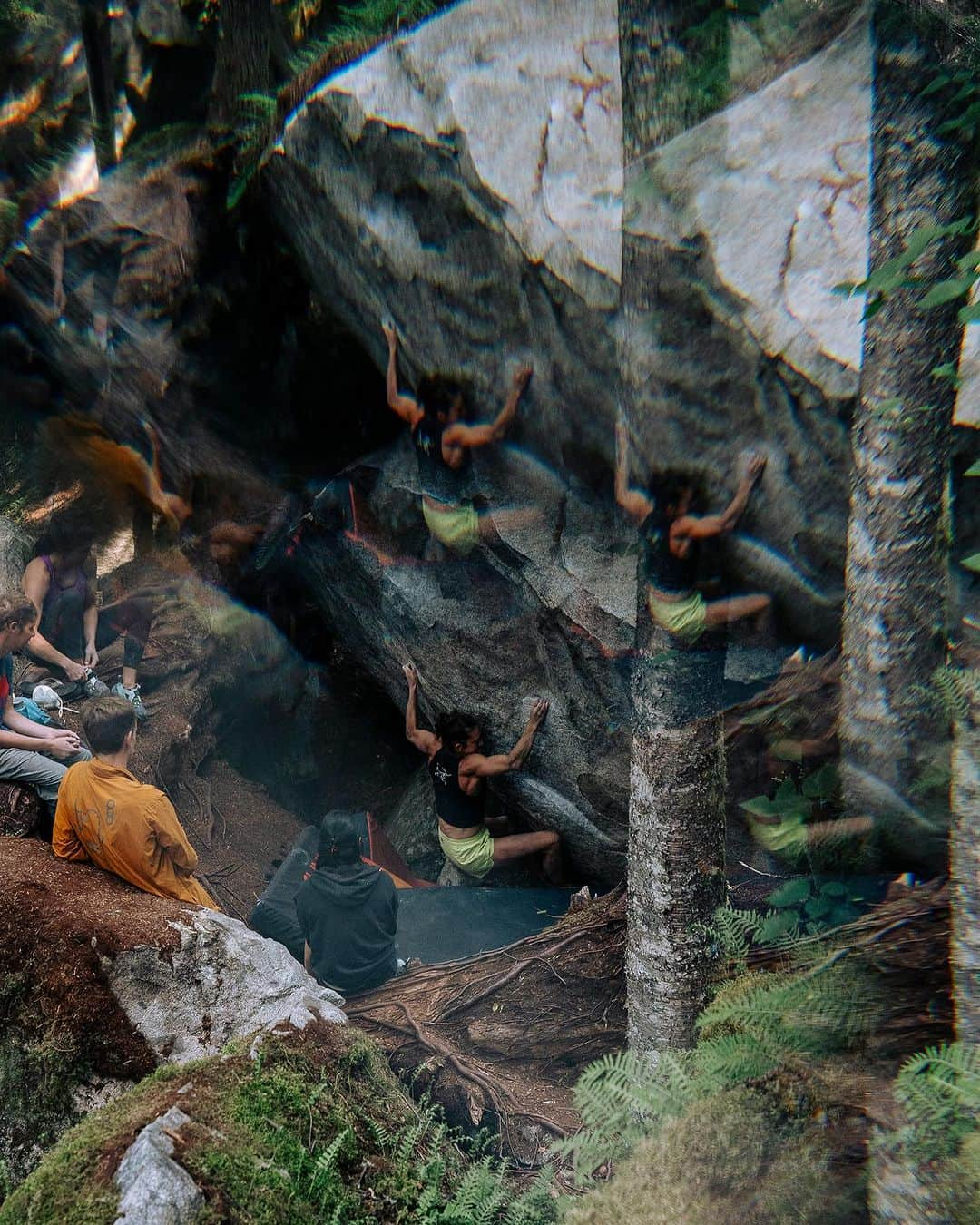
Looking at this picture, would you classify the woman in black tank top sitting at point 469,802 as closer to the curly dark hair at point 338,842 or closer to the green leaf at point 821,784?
the curly dark hair at point 338,842

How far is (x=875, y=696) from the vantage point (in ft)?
9.07

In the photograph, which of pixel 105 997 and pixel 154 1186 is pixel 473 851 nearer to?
pixel 105 997

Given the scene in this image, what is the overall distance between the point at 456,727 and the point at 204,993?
2.30 meters

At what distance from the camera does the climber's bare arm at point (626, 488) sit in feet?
11.1

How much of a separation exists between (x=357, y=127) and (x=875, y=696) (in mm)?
3195

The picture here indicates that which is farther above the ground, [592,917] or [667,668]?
[667,668]

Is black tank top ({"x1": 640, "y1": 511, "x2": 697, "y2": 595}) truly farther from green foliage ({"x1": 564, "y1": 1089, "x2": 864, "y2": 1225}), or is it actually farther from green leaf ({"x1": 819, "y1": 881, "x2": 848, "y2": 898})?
green foliage ({"x1": 564, "y1": 1089, "x2": 864, "y2": 1225})

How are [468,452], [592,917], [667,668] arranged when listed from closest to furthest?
[667,668] < [468,452] < [592,917]

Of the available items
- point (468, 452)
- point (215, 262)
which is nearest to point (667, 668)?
point (468, 452)

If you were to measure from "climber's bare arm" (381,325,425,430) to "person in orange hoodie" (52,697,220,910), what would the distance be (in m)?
1.90

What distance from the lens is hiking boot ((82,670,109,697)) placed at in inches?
186

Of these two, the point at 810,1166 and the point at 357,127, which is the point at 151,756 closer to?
the point at 357,127

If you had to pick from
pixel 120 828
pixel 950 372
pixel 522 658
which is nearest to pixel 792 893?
pixel 950 372

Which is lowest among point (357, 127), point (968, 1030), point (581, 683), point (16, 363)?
point (968, 1030)
